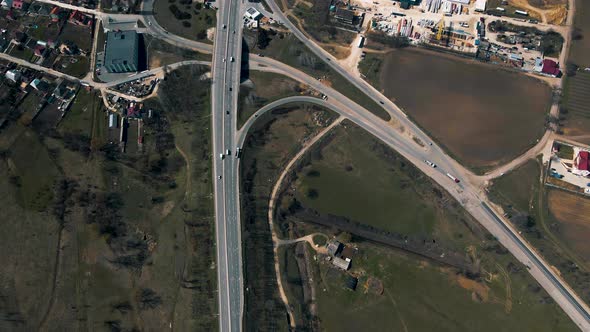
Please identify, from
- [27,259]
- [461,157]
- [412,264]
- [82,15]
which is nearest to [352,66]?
[461,157]

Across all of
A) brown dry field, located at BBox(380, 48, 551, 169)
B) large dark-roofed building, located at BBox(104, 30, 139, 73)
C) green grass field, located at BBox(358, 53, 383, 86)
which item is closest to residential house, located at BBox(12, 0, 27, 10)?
large dark-roofed building, located at BBox(104, 30, 139, 73)

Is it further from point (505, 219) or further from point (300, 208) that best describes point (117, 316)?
point (505, 219)

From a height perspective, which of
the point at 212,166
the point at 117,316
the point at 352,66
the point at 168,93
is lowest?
the point at 117,316

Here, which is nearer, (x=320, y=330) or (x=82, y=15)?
(x=320, y=330)

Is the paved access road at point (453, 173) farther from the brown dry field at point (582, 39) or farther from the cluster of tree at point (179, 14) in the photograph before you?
the brown dry field at point (582, 39)

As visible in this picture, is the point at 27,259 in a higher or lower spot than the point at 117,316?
higher
